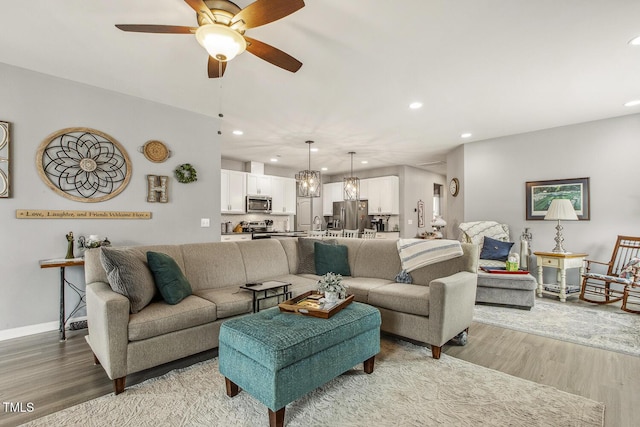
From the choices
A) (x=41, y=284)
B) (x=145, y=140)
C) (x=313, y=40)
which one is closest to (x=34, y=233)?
(x=41, y=284)

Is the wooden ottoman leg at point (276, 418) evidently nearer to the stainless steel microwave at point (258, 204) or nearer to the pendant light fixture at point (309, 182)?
the pendant light fixture at point (309, 182)

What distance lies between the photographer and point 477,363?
240cm

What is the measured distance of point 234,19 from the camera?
5.92 feet

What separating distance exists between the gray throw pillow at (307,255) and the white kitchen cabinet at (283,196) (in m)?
3.74

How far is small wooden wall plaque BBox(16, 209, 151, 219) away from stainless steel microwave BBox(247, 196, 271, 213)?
312cm

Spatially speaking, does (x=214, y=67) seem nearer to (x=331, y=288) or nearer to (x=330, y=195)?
(x=331, y=288)

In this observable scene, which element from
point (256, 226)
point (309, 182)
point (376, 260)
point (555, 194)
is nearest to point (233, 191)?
point (256, 226)

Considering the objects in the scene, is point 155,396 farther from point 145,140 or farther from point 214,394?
point 145,140

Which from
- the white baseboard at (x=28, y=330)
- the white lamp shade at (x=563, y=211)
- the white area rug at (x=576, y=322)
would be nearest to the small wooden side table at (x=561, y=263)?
the white area rug at (x=576, y=322)

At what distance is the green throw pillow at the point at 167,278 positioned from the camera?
7.74ft

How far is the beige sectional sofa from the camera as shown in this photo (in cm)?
201

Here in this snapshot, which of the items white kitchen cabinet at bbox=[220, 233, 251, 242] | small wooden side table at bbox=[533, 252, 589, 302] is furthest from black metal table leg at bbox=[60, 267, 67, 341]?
small wooden side table at bbox=[533, 252, 589, 302]

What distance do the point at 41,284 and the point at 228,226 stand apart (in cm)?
392

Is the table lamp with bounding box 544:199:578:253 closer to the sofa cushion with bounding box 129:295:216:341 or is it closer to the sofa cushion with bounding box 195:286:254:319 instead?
the sofa cushion with bounding box 195:286:254:319
